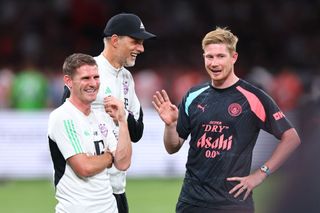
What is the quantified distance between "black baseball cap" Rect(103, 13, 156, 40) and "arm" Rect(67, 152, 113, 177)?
56.6 inches

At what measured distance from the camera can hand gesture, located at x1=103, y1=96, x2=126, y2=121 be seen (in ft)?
18.4

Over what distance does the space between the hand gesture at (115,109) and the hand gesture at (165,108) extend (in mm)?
641

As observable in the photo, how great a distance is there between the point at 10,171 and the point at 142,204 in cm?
358

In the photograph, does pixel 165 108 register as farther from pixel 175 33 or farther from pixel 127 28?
pixel 175 33

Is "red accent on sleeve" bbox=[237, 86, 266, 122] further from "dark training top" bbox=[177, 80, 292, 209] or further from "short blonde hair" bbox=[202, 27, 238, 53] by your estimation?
"short blonde hair" bbox=[202, 27, 238, 53]

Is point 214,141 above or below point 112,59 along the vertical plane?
below

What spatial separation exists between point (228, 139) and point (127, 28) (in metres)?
1.30

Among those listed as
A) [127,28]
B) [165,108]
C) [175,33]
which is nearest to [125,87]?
[127,28]

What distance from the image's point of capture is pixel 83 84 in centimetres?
563

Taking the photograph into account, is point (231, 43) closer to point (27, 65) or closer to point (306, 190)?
point (306, 190)

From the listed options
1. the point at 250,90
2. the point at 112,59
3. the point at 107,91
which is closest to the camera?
the point at 250,90

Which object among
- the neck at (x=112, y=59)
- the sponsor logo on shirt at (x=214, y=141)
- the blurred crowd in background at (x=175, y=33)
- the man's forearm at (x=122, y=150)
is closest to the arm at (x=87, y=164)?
the man's forearm at (x=122, y=150)

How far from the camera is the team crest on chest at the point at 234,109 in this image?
601 centimetres

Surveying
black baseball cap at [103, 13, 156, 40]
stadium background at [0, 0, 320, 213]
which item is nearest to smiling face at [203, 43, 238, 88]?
black baseball cap at [103, 13, 156, 40]
